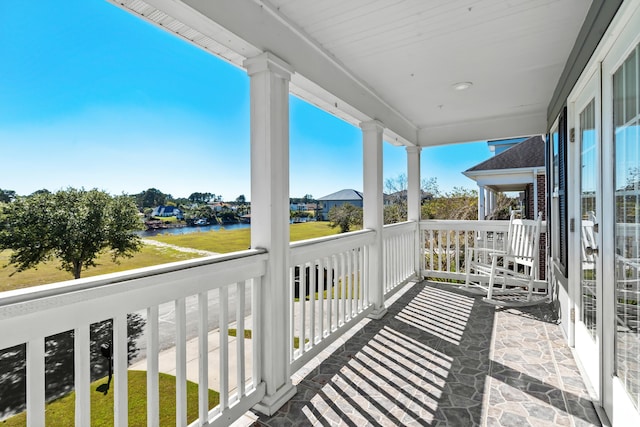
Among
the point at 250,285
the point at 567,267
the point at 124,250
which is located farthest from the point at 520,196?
the point at 124,250

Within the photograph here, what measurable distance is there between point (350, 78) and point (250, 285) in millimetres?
2184

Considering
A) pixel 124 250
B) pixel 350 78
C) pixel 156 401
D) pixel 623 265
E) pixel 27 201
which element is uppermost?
pixel 350 78

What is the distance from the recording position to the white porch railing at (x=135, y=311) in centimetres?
110

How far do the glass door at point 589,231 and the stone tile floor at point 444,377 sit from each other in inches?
10.1

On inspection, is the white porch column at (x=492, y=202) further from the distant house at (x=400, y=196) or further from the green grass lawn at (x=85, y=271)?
the green grass lawn at (x=85, y=271)

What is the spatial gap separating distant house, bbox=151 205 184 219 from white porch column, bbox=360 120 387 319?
252cm

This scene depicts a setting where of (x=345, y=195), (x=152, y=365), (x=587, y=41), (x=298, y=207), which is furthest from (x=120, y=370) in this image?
(x=587, y=41)

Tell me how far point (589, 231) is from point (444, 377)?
1446 mm

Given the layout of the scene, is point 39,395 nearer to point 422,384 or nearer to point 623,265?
point 422,384

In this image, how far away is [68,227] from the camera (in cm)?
106

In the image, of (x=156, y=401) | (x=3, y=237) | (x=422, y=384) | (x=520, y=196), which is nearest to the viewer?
(x=3, y=237)

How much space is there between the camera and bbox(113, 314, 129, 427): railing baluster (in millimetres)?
1343

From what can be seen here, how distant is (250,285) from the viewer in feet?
6.81

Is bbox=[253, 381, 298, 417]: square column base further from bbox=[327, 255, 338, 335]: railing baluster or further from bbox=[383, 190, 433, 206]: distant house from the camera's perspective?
bbox=[383, 190, 433, 206]: distant house
